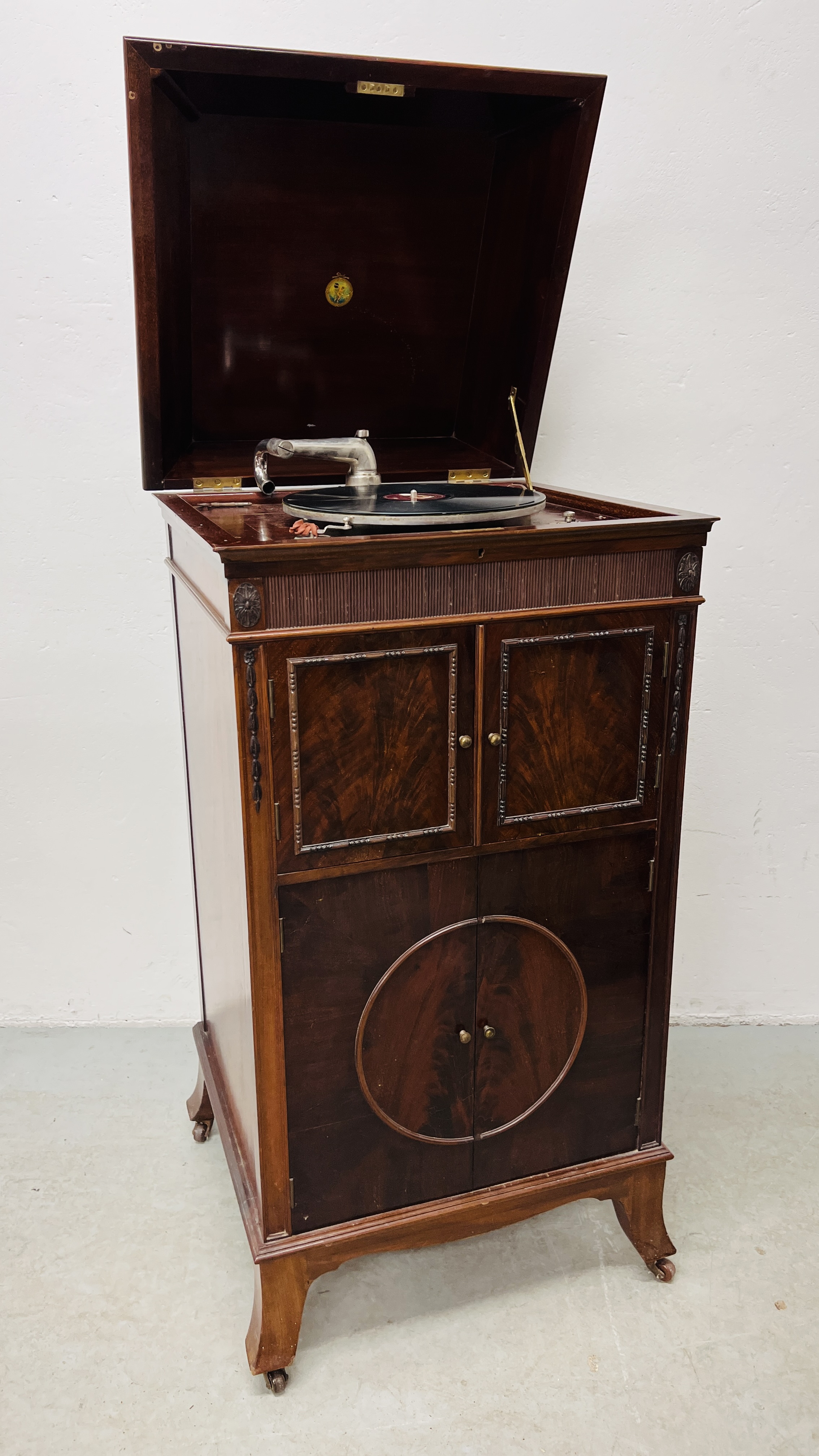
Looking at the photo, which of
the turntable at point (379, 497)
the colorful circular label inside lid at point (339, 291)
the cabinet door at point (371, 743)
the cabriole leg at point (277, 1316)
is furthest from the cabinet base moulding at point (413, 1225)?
the colorful circular label inside lid at point (339, 291)

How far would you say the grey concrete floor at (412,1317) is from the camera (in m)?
1.65

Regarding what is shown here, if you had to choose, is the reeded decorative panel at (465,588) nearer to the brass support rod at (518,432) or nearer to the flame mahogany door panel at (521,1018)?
the brass support rod at (518,432)

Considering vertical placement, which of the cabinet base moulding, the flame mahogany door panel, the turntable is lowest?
the cabinet base moulding

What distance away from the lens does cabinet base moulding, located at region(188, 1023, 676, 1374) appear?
1.70 meters

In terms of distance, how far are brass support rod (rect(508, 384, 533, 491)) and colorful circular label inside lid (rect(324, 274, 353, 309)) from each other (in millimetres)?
335

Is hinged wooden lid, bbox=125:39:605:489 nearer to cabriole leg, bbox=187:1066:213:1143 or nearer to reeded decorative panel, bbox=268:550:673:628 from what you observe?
reeded decorative panel, bbox=268:550:673:628

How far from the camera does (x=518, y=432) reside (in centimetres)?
189

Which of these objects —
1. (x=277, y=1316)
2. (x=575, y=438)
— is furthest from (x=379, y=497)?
(x=277, y=1316)

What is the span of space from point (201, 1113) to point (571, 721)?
124 centimetres

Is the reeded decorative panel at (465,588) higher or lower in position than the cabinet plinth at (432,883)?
higher

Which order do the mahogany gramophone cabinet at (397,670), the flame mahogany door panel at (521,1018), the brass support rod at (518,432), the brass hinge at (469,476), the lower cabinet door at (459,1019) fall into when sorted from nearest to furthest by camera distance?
the mahogany gramophone cabinet at (397,670), the lower cabinet door at (459,1019), the flame mahogany door panel at (521,1018), the brass support rod at (518,432), the brass hinge at (469,476)

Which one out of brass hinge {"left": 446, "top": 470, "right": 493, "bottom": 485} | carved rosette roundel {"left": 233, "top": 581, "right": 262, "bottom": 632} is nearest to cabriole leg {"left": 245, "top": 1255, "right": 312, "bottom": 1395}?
carved rosette roundel {"left": 233, "top": 581, "right": 262, "bottom": 632}

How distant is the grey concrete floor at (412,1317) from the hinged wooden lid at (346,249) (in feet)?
4.51

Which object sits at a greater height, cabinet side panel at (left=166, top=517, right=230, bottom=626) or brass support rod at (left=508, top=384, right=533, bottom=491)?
brass support rod at (left=508, top=384, right=533, bottom=491)
